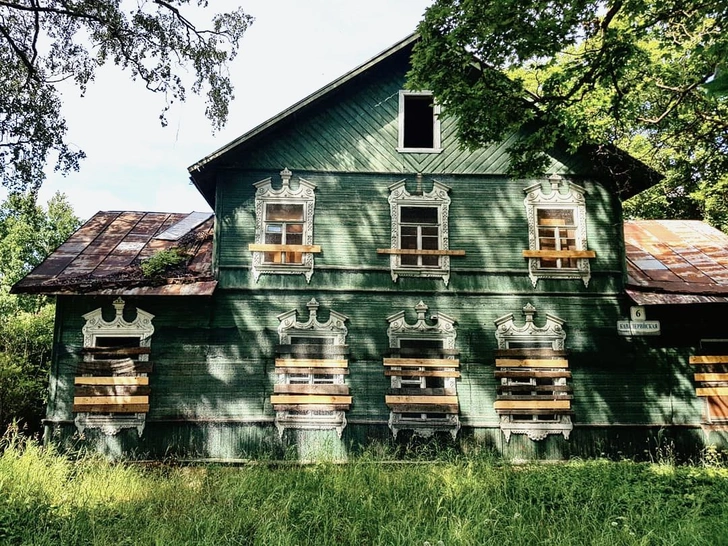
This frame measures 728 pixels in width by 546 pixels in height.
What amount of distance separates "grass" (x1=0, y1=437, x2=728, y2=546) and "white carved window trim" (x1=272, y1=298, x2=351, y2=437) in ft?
7.63

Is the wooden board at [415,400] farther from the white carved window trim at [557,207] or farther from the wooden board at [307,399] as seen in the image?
the white carved window trim at [557,207]

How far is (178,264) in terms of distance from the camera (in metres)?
11.8

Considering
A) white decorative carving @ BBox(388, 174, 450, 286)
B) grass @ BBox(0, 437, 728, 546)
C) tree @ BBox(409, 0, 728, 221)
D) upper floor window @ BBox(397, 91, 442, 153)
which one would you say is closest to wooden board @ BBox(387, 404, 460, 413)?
grass @ BBox(0, 437, 728, 546)

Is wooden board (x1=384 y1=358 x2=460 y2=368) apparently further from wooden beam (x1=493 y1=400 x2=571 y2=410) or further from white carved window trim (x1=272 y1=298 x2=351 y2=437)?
wooden beam (x1=493 y1=400 x2=571 y2=410)

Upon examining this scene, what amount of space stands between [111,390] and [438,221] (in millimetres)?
7825

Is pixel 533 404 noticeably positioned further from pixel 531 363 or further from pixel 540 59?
pixel 540 59

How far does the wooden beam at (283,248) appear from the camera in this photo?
38.2 feet

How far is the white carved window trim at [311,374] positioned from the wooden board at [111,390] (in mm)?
2756

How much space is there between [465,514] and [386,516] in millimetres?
976

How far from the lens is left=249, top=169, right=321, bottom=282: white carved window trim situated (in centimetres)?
1169

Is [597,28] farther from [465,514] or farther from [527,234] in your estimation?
[465,514]

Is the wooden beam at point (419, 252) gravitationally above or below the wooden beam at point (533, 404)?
above

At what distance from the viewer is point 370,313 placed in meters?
11.6

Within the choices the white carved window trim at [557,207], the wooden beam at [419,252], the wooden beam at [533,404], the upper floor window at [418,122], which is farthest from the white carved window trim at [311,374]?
the white carved window trim at [557,207]
